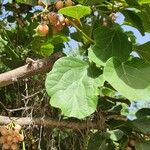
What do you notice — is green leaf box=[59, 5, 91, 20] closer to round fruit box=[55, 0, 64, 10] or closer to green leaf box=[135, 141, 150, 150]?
round fruit box=[55, 0, 64, 10]

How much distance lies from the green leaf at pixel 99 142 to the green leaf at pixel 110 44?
1.17 feet

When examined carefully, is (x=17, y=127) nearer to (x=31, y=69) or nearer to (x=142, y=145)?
Result: (x=31, y=69)

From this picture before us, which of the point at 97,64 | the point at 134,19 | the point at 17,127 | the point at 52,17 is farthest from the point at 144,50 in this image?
the point at 17,127

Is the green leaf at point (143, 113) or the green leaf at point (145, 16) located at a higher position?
the green leaf at point (145, 16)

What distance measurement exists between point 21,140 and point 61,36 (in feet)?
1.57

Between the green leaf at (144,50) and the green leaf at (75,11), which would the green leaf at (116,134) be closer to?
the green leaf at (144,50)

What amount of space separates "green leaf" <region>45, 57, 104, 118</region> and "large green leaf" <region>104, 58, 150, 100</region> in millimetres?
91

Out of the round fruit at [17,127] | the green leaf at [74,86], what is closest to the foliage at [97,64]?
the green leaf at [74,86]

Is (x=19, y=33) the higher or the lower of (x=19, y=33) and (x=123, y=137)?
the higher

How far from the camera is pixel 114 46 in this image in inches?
74.0

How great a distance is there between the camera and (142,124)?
1.97m

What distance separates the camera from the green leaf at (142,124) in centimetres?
193

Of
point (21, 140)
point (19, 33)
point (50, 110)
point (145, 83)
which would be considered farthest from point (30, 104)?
point (145, 83)

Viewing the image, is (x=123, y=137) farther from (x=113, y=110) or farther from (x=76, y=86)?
(x=76, y=86)
